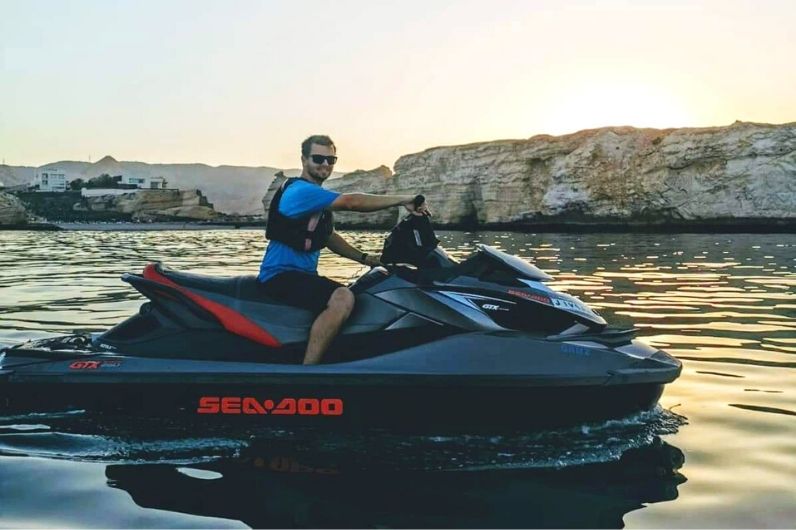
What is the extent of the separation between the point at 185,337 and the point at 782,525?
11.3 feet

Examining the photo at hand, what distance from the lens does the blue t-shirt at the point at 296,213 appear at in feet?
15.8

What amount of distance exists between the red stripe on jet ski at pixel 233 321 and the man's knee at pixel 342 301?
1.43 ft

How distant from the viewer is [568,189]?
5919cm

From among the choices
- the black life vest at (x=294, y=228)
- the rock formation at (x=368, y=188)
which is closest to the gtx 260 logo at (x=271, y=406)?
the black life vest at (x=294, y=228)

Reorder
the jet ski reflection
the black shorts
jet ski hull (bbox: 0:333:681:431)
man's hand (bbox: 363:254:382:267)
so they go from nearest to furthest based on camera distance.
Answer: the jet ski reflection
jet ski hull (bbox: 0:333:681:431)
the black shorts
man's hand (bbox: 363:254:382:267)

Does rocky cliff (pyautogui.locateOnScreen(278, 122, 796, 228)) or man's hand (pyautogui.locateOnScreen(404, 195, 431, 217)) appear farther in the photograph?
rocky cliff (pyautogui.locateOnScreen(278, 122, 796, 228))

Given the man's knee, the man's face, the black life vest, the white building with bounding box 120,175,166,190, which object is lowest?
the man's knee

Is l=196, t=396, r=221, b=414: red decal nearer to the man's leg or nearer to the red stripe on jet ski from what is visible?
the red stripe on jet ski

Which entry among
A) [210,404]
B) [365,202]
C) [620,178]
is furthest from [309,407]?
[620,178]

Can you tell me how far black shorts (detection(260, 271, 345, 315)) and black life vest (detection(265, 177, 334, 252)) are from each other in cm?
18

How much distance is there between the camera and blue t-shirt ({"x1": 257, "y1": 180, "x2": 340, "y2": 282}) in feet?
15.8

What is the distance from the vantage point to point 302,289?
16.1ft

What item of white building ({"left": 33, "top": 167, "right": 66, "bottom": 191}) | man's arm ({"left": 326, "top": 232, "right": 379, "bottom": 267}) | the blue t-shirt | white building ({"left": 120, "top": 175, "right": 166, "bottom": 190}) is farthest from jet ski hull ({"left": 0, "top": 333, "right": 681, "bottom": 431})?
white building ({"left": 33, "top": 167, "right": 66, "bottom": 191})

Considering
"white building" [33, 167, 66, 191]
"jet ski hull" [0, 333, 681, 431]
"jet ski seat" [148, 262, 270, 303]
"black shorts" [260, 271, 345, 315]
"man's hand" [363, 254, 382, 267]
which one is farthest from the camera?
"white building" [33, 167, 66, 191]
